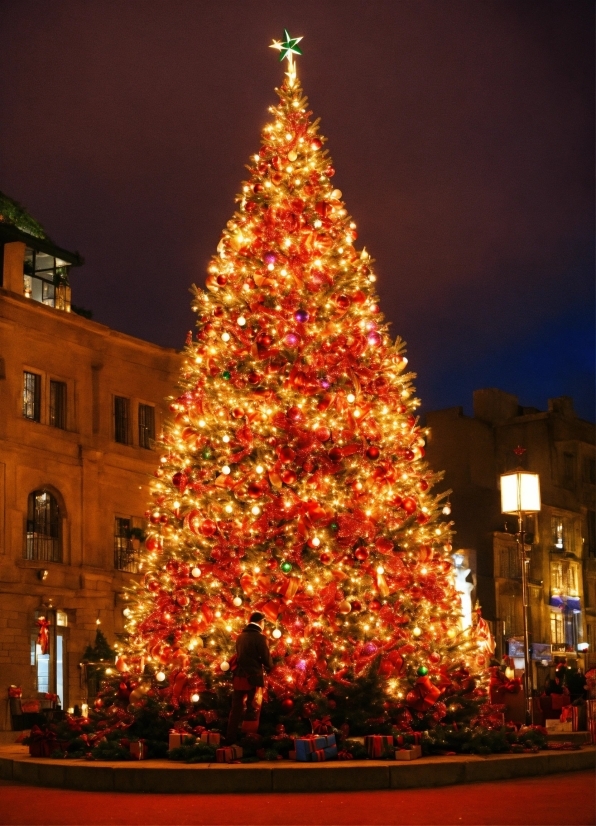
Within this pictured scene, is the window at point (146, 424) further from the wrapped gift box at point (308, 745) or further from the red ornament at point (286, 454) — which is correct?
the wrapped gift box at point (308, 745)

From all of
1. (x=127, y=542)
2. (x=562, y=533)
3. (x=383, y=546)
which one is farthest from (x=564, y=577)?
(x=383, y=546)

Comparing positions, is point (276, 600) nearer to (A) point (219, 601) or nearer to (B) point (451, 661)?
(A) point (219, 601)

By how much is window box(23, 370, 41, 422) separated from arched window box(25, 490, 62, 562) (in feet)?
7.06

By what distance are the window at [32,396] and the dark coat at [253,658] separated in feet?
73.0

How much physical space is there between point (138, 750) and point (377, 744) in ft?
9.37

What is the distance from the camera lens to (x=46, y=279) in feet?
135

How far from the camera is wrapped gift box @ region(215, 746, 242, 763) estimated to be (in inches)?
566

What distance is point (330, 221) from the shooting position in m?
17.5

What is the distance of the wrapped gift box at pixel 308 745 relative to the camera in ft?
46.8

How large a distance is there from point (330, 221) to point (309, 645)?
5.63 metres

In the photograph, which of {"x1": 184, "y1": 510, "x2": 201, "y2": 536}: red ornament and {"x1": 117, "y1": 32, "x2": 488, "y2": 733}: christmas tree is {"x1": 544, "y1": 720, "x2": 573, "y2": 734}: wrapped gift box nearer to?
{"x1": 117, "y1": 32, "x2": 488, "y2": 733}: christmas tree

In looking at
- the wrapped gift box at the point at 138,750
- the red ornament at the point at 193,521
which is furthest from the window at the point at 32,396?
the wrapped gift box at the point at 138,750

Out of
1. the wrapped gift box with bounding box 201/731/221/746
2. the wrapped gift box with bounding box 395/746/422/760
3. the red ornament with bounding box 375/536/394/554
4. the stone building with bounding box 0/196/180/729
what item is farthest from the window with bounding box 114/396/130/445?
the wrapped gift box with bounding box 395/746/422/760

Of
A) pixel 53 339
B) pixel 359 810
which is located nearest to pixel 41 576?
pixel 53 339
